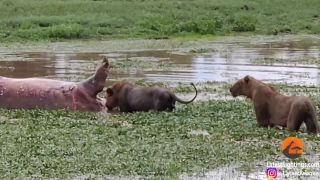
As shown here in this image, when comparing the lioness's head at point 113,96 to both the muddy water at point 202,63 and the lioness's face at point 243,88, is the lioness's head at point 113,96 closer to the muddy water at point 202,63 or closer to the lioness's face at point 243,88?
the lioness's face at point 243,88

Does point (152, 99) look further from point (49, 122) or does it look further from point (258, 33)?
point (258, 33)

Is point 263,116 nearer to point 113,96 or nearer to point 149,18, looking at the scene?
point 113,96

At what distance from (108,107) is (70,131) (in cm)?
275

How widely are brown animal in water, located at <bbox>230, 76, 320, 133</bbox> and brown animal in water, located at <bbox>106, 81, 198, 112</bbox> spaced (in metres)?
1.29

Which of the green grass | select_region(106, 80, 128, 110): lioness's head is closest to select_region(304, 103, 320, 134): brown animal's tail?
the green grass

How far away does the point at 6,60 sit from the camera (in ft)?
74.9

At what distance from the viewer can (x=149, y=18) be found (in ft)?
117

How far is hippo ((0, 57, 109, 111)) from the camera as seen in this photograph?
1374cm

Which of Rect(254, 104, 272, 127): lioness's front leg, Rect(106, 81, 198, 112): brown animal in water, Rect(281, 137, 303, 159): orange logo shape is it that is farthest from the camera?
Rect(106, 81, 198, 112): brown animal in water

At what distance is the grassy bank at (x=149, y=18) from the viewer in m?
32.1

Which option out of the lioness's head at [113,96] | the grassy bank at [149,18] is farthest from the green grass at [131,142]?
the grassy bank at [149,18]

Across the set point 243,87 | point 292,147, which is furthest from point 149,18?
point 292,147

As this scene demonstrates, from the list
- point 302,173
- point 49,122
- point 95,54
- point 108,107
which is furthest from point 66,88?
point 95,54

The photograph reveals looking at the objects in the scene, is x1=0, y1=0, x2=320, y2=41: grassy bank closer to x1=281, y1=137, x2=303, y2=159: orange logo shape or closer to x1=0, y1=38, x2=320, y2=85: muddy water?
x1=0, y1=38, x2=320, y2=85: muddy water
